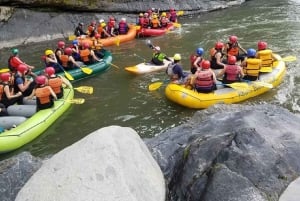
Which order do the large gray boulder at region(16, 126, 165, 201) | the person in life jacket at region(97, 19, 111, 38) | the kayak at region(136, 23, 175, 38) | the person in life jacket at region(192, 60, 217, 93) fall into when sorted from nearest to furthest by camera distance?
the large gray boulder at region(16, 126, 165, 201), the person in life jacket at region(192, 60, 217, 93), the person in life jacket at region(97, 19, 111, 38), the kayak at region(136, 23, 175, 38)

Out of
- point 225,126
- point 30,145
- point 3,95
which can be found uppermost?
point 225,126

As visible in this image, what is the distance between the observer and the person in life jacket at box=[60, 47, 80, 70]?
41.3 feet

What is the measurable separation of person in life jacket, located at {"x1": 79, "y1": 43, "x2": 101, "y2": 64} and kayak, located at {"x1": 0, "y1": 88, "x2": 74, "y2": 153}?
345 cm

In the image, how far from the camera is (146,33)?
61.0ft

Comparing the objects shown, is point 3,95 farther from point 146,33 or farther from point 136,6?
point 136,6

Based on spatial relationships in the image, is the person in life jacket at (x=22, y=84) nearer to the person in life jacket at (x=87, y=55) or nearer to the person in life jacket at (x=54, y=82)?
the person in life jacket at (x=54, y=82)

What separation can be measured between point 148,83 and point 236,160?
7446mm

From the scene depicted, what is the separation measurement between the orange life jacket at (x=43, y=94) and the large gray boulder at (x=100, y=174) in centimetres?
440

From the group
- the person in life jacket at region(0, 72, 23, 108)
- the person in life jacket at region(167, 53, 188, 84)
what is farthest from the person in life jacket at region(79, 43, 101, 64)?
the person in life jacket at region(0, 72, 23, 108)

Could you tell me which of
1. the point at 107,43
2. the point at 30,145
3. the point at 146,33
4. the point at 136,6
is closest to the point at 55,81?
the point at 30,145

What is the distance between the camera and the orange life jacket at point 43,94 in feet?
30.4

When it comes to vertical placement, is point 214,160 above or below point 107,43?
above

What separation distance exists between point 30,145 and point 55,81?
1.91 metres

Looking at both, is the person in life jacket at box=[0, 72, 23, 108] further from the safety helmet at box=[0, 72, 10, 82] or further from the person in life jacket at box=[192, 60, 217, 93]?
the person in life jacket at box=[192, 60, 217, 93]
